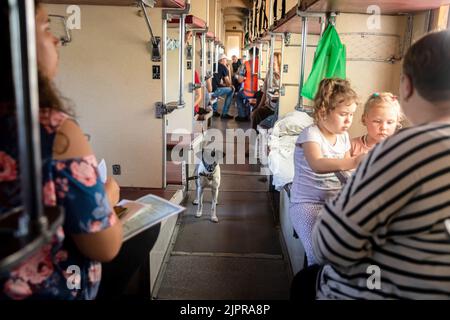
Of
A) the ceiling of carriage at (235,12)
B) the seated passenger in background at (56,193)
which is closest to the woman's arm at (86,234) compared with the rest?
the seated passenger in background at (56,193)

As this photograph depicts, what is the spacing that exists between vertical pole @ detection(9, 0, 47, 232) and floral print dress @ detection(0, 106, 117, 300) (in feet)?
0.73

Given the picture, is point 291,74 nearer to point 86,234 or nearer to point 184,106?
point 184,106

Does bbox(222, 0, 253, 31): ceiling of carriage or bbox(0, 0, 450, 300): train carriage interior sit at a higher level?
bbox(222, 0, 253, 31): ceiling of carriage

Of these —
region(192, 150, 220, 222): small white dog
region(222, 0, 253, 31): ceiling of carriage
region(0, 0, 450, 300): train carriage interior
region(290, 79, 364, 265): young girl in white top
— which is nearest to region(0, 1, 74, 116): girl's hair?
region(0, 0, 450, 300): train carriage interior

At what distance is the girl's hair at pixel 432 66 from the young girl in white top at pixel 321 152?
90cm

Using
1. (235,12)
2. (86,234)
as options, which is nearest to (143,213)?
(86,234)

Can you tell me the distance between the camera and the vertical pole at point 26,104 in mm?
603

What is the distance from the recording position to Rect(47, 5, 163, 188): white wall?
312cm

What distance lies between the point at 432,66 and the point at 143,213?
0.95 m

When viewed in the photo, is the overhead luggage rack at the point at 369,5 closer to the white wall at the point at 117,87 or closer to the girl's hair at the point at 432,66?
the white wall at the point at 117,87

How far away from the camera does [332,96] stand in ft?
6.42

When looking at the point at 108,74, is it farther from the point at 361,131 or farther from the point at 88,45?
the point at 361,131

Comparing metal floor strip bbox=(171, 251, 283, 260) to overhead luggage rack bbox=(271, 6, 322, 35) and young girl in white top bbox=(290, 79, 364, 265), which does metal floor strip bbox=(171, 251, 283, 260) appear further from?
overhead luggage rack bbox=(271, 6, 322, 35)
